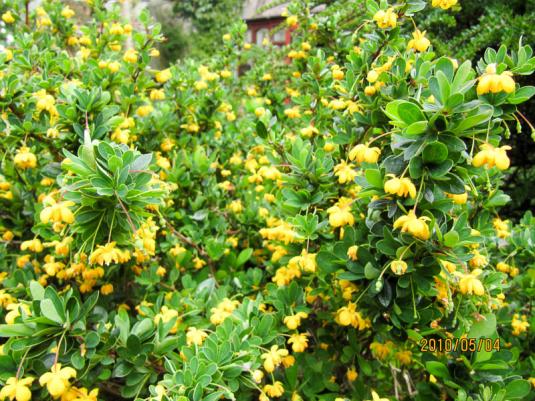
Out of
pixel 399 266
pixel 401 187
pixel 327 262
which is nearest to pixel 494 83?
pixel 401 187

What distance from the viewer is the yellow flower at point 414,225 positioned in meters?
1.17

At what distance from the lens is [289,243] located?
1.81 metres

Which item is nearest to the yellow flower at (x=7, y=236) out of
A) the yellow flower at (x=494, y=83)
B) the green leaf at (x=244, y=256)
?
the green leaf at (x=244, y=256)

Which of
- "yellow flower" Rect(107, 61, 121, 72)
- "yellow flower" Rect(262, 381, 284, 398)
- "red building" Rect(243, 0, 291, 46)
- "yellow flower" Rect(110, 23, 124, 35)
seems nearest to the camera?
"yellow flower" Rect(262, 381, 284, 398)

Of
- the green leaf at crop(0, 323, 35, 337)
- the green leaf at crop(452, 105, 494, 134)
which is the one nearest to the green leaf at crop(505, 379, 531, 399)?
the green leaf at crop(452, 105, 494, 134)

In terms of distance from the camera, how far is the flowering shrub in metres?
1.28

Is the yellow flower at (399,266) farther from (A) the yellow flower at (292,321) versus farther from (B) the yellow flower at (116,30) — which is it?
(B) the yellow flower at (116,30)

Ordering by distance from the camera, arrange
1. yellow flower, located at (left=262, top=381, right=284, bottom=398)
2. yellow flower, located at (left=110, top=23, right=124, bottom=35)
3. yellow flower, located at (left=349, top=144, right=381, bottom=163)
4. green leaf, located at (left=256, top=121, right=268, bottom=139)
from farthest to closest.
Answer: yellow flower, located at (left=110, top=23, right=124, bottom=35) < green leaf, located at (left=256, top=121, right=268, bottom=139) < yellow flower, located at (left=262, top=381, right=284, bottom=398) < yellow flower, located at (left=349, top=144, right=381, bottom=163)

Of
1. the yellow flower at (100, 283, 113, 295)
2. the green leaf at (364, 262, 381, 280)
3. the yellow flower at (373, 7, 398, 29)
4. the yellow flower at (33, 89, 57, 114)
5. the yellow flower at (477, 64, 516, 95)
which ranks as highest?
the yellow flower at (373, 7, 398, 29)

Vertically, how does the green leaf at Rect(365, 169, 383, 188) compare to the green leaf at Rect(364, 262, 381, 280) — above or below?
above

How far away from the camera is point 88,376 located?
1489 millimetres

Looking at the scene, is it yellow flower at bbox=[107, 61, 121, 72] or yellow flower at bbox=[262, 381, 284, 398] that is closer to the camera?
yellow flower at bbox=[262, 381, 284, 398]

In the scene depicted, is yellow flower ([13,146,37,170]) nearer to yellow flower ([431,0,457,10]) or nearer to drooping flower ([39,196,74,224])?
drooping flower ([39,196,74,224])

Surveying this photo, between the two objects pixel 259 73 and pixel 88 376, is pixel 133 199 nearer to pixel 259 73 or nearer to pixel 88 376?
pixel 88 376
